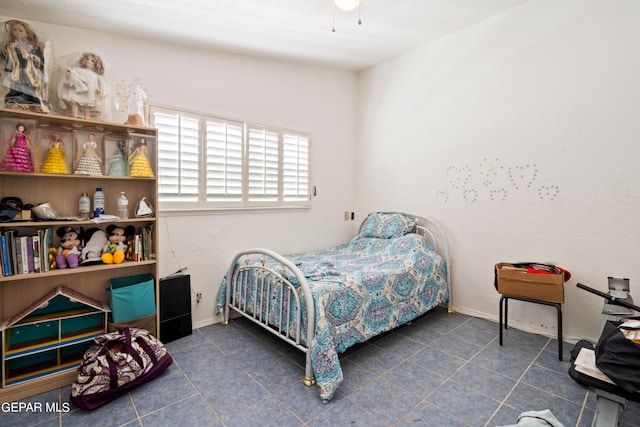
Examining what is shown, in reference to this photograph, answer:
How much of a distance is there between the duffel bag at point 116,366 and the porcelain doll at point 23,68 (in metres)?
1.53

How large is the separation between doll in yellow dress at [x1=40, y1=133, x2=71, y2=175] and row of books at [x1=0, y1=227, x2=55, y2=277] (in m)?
0.39

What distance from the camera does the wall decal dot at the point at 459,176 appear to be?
297cm

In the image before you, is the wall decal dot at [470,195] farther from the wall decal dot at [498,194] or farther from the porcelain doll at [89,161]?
the porcelain doll at [89,161]

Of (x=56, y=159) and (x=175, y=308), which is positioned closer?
(x=56, y=159)

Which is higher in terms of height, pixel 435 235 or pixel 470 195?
pixel 470 195

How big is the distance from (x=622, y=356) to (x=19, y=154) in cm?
322

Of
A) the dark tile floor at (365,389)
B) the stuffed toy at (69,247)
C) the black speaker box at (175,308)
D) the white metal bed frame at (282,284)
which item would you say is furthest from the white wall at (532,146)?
the stuffed toy at (69,247)

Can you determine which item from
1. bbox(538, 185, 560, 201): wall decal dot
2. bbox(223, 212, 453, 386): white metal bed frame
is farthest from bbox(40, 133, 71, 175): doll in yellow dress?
bbox(538, 185, 560, 201): wall decal dot

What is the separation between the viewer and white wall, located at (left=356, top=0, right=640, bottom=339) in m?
2.20

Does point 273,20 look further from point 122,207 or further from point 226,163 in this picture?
point 122,207

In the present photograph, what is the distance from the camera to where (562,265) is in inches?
96.6

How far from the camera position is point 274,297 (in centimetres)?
227

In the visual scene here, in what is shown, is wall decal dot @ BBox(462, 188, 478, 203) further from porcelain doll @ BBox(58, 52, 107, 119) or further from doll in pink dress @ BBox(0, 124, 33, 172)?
doll in pink dress @ BBox(0, 124, 33, 172)

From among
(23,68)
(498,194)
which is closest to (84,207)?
(23,68)
